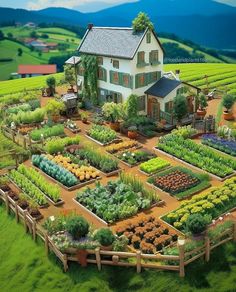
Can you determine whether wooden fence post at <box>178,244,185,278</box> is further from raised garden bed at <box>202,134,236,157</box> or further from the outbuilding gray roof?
the outbuilding gray roof

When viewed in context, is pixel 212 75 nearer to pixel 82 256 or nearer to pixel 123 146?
pixel 123 146

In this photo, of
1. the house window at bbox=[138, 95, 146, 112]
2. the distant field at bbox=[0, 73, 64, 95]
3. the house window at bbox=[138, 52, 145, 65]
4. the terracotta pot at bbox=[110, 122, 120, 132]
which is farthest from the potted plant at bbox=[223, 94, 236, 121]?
the distant field at bbox=[0, 73, 64, 95]

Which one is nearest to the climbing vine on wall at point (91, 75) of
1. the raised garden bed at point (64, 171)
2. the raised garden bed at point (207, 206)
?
the raised garden bed at point (64, 171)

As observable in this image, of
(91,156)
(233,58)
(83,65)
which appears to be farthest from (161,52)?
(233,58)

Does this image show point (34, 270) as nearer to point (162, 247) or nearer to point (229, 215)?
point (162, 247)

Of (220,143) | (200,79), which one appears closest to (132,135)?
(220,143)
